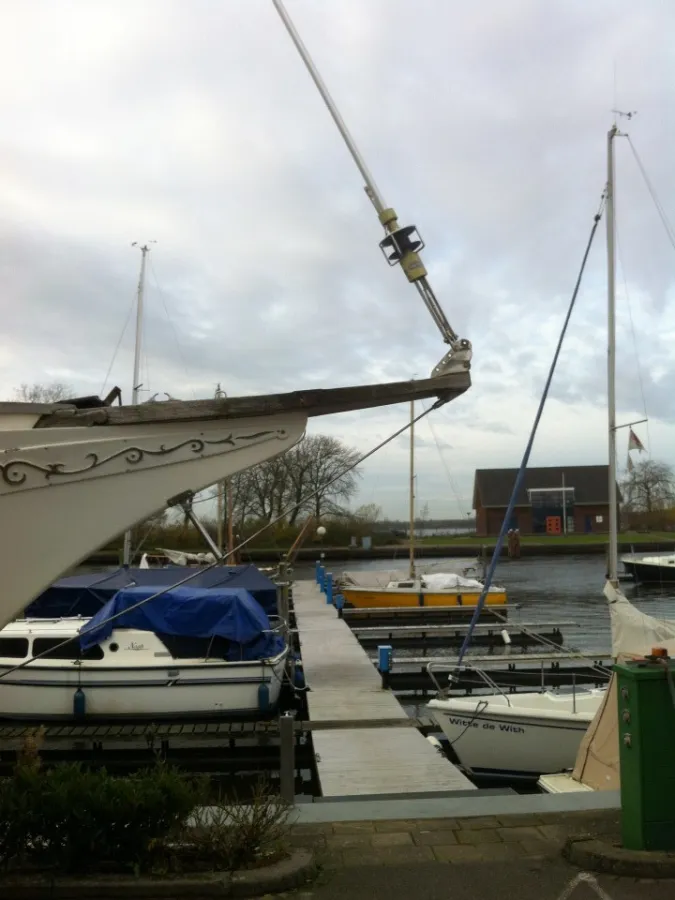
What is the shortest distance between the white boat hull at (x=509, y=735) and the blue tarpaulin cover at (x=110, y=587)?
336 inches

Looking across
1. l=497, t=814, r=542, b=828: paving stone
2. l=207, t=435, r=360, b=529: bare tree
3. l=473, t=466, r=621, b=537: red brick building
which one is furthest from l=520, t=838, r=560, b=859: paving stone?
l=473, t=466, r=621, b=537: red brick building

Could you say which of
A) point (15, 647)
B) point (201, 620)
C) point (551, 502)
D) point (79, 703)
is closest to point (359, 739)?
point (201, 620)

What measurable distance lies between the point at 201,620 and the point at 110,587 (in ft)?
21.1

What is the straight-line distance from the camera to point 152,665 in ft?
43.8

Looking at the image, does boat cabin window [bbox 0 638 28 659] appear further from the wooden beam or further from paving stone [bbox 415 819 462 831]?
paving stone [bbox 415 819 462 831]

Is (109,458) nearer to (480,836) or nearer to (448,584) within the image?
(480,836)

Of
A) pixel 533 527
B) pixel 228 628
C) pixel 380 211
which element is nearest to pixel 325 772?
pixel 228 628

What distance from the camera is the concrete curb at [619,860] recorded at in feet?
15.1

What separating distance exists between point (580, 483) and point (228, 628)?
7623 cm

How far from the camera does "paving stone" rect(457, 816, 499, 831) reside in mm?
5449

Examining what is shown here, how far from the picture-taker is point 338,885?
4566mm

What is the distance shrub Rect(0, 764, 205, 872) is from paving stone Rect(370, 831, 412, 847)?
4.76 feet

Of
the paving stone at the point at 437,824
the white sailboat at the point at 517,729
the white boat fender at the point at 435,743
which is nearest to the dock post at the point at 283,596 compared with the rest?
the white boat fender at the point at 435,743

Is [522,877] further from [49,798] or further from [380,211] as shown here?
[380,211]
